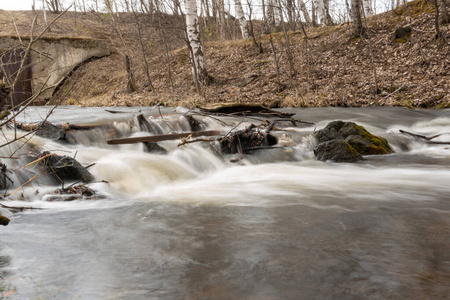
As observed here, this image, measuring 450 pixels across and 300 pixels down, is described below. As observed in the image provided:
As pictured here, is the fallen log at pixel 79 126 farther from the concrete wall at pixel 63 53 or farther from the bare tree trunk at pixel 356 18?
the concrete wall at pixel 63 53

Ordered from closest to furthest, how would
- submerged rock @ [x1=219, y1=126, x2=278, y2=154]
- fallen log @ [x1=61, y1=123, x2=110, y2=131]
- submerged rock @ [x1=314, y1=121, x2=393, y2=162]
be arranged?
submerged rock @ [x1=314, y1=121, x2=393, y2=162], submerged rock @ [x1=219, y1=126, x2=278, y2=154], fallen log @ [x1=61, y1=123, x2=110, y2=131]

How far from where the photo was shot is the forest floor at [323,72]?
12602 millimetres

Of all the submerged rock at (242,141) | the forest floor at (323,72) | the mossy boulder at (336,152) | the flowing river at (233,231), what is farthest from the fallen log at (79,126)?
the mossy boulder at (336,152)

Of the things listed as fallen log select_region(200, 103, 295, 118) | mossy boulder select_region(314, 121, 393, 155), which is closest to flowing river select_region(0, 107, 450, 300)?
mossy boulder select_region(314, 121, 393, 155)

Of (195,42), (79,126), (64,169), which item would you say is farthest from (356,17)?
(64,169)

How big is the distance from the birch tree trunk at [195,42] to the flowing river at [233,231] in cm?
996

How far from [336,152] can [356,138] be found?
2.90ft

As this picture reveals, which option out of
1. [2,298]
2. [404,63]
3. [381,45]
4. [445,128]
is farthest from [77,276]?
[381,45]

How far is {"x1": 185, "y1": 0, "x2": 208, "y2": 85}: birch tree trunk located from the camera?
621 inches

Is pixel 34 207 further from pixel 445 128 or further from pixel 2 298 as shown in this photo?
pixel 445 128

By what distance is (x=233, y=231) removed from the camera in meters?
3.70

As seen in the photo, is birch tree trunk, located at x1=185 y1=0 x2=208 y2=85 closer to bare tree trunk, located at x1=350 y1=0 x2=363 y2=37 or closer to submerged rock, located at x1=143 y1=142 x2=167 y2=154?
bare tree trunk, located at x1=350 y1=0 x2=363 y2=37

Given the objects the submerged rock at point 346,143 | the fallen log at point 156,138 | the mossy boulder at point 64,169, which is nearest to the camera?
the mossy boulder at point 64,169

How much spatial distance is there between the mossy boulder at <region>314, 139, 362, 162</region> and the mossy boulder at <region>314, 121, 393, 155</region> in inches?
19.3
